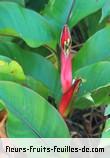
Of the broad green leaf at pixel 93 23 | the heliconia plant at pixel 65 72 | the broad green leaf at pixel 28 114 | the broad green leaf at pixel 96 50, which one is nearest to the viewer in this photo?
the broad green leaf at pixel 28 114

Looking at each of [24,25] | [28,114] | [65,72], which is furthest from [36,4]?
[28,114]

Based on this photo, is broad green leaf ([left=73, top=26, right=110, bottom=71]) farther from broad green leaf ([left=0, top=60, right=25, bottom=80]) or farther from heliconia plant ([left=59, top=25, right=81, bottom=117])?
broad green leaf ([left=0, top=60, right=25, bottom=80])

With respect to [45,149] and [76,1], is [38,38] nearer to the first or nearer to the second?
[76,1]

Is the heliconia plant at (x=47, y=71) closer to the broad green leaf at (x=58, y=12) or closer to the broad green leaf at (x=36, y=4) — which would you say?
the broad green leaf at (x=58, y=12)

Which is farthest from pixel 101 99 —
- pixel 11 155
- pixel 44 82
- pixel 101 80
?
pixel 11 155

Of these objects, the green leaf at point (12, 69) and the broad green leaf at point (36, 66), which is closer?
the green leaf at point (12, 69)

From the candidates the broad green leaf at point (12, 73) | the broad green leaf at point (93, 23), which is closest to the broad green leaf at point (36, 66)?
the broad green leaf at point (12, 73)

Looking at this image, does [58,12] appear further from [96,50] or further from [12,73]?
[12,73]

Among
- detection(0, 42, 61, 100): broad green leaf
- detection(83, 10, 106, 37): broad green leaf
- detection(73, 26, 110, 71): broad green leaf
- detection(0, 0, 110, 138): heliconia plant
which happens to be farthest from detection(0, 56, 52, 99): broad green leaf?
detection(83, 10, 106, 37): broad green leaf
